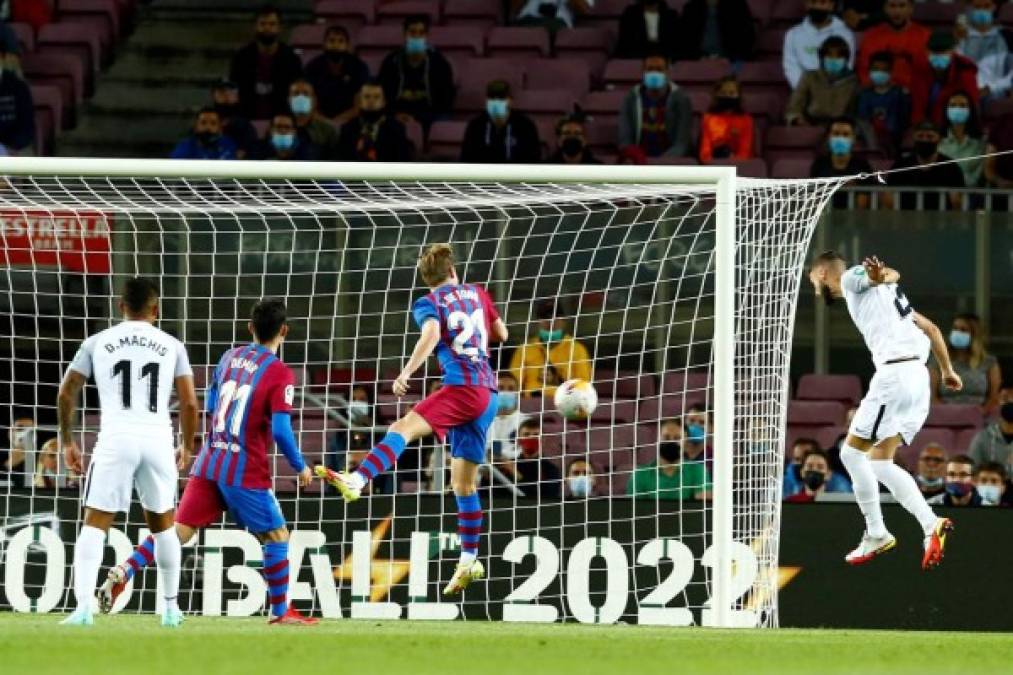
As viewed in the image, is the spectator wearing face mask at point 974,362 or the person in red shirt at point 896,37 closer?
the spectator wearing face mask at point 974,362

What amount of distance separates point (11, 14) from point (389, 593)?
9164mm

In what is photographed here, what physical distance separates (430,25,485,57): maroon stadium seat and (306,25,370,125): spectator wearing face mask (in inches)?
42.6

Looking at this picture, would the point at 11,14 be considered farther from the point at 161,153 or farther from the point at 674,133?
the point at 674,133

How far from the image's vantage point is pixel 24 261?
15531mm

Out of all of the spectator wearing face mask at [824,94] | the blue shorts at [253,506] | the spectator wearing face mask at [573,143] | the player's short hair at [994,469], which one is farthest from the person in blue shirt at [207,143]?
the blue shorts at [253,506]

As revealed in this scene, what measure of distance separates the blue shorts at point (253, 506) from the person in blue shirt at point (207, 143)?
22.6 ft

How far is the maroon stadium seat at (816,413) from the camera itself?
54.3 feet

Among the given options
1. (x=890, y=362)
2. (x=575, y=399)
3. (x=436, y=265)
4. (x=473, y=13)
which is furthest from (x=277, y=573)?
(x=473, y=13)

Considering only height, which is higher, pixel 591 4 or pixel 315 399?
pixel 591 4

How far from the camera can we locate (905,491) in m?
12.8

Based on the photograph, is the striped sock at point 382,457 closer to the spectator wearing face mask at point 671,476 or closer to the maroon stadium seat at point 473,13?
the spectator wearing face mask at point 671,476

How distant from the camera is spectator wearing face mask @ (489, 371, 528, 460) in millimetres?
14898

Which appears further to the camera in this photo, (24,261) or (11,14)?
(11,14)

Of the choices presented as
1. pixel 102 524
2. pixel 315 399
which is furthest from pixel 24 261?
pixel 102 524
